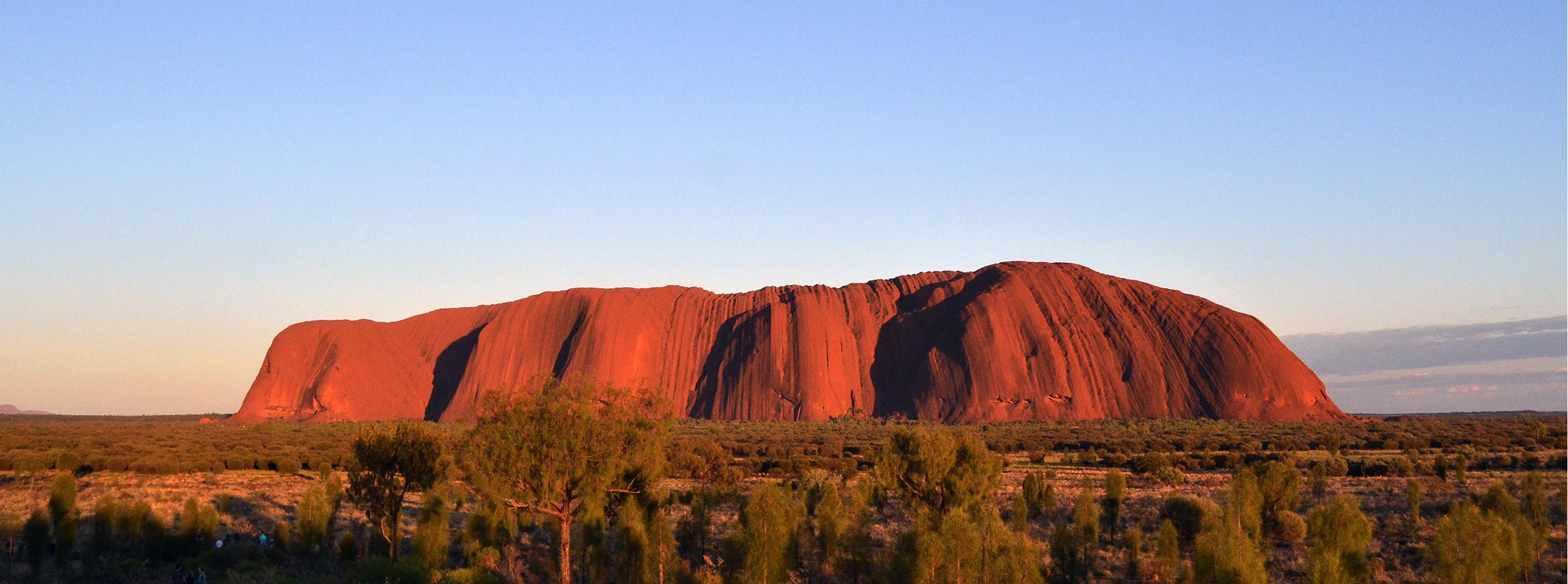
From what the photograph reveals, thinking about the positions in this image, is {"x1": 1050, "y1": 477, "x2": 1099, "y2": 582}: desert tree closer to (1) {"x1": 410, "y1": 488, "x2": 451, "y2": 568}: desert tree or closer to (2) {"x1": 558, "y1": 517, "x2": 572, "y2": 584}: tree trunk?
(2) {"x1": 558, "y1": 517, "x2": 572, "y2": 584}: tree trunk

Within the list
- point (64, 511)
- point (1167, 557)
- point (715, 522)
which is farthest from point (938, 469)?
point (64, 511)

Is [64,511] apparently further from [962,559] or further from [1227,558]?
[1227,558]

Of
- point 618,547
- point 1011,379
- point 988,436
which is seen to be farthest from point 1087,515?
point 1011,379

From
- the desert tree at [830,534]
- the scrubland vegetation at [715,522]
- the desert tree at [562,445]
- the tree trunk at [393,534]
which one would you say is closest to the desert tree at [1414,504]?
the scrubland vegetation at [715,522]

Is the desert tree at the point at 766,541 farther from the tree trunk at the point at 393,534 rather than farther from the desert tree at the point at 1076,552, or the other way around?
the tree trunk at the point at 393,534

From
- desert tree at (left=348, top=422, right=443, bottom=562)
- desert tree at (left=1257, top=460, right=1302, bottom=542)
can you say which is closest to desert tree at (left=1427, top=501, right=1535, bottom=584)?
desert tree at (left=1257, top=460, right=1302, bottom=542)

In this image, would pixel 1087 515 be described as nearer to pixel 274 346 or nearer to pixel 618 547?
pixel 618 547
